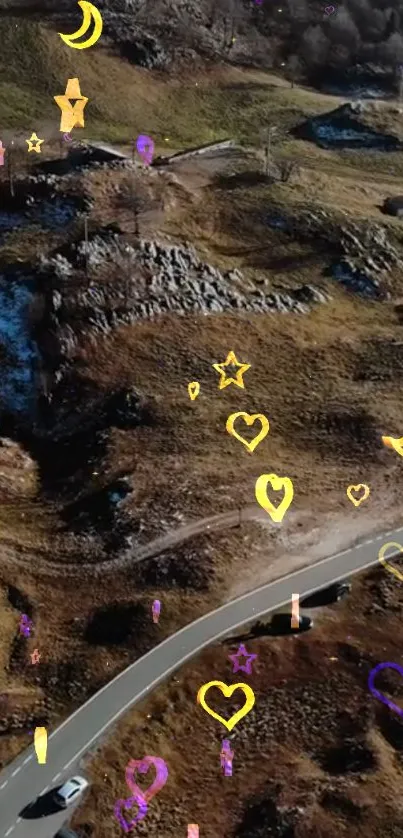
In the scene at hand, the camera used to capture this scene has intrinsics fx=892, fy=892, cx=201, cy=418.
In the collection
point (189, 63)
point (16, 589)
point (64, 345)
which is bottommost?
point (16, 589)

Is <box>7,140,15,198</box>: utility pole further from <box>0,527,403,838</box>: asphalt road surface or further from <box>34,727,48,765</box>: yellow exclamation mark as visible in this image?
<box>34,727,48,765</box>: yellow exclamation mark

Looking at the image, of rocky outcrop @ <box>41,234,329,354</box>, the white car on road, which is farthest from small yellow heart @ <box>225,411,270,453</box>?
the white car on road

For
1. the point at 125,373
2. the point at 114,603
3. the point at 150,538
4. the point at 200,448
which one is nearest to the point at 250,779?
the point at 114,603

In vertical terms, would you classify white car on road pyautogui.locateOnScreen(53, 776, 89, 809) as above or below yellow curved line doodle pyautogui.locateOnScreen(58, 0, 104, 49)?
below

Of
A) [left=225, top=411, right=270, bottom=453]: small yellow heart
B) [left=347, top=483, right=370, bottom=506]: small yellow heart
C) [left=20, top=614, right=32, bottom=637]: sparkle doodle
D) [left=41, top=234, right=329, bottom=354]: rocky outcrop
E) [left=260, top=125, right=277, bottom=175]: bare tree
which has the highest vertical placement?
[left=260, top=125, right=277, bottom=175]: bare tree

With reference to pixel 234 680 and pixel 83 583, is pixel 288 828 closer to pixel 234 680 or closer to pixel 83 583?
pixel 234 680

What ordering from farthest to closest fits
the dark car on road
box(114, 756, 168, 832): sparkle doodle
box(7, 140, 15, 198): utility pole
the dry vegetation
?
box(7, 140, 15, 198): utility pole → the dark car on road → the dry vegetation → box(114, 756, 168, 832): sparkle doodle

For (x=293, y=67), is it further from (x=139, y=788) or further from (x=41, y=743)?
(x=139, y=788)

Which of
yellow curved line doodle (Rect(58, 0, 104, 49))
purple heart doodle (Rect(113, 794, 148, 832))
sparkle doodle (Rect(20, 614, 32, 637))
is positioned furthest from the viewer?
yellow curved line doodle (Rect(58, 0, 104, 49))
